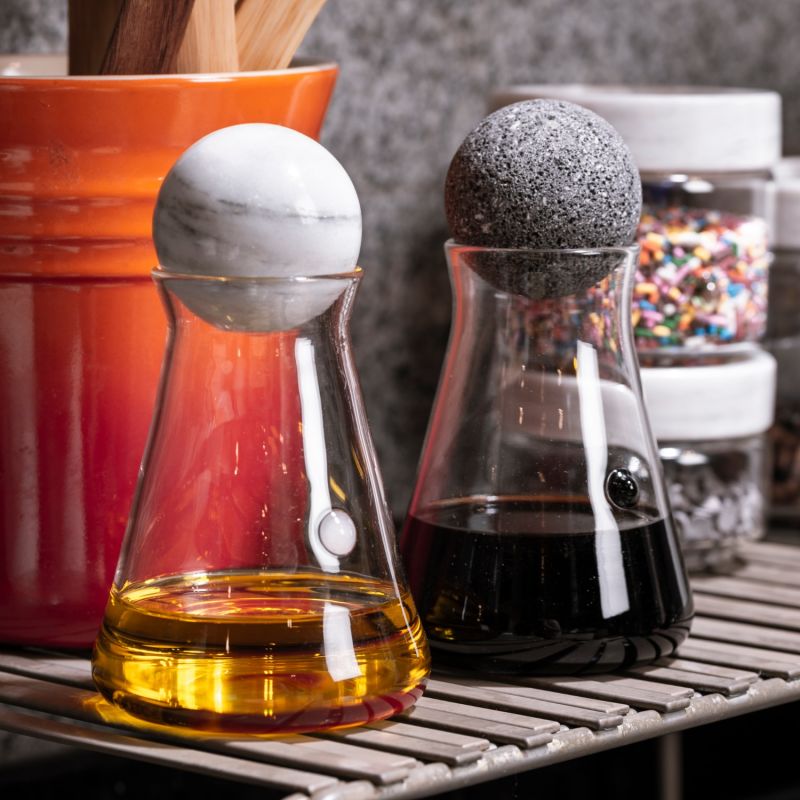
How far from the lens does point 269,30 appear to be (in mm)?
521

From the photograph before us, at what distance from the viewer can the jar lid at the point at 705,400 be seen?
625mm

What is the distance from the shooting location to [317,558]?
437 mm

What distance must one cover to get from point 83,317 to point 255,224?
0.12m

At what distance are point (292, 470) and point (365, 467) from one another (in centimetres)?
2

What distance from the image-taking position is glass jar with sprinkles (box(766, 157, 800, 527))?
72 cm

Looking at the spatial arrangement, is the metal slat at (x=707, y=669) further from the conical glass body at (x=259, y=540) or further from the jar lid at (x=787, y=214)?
the jar lid at (x=787, y=214)

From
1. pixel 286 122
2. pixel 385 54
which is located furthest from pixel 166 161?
pixel 385 54

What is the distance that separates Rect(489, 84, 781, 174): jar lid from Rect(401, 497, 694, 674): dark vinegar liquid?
186mm

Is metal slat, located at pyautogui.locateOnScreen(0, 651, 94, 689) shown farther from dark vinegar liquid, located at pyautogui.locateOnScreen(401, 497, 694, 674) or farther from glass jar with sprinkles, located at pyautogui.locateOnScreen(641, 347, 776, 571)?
glass jar with sprinkles, located at pyautogui.locateOnScreen(641, 347, 776, 571)

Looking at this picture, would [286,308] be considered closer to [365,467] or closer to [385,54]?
[365,467]

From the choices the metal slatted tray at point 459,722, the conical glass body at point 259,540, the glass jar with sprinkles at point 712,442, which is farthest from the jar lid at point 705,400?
the conical glass body at point 259,540

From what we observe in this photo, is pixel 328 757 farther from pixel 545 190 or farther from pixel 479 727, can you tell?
pixel 545 190

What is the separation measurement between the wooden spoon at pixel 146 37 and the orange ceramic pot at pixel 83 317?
19 millimetres

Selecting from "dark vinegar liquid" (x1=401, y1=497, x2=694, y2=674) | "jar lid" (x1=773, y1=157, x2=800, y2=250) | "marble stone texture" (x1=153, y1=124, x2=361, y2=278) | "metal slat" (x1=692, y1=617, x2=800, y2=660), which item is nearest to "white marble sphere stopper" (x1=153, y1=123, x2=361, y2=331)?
"marble stone texture" (x1=153, y1=124, x2=361, y2=278)
